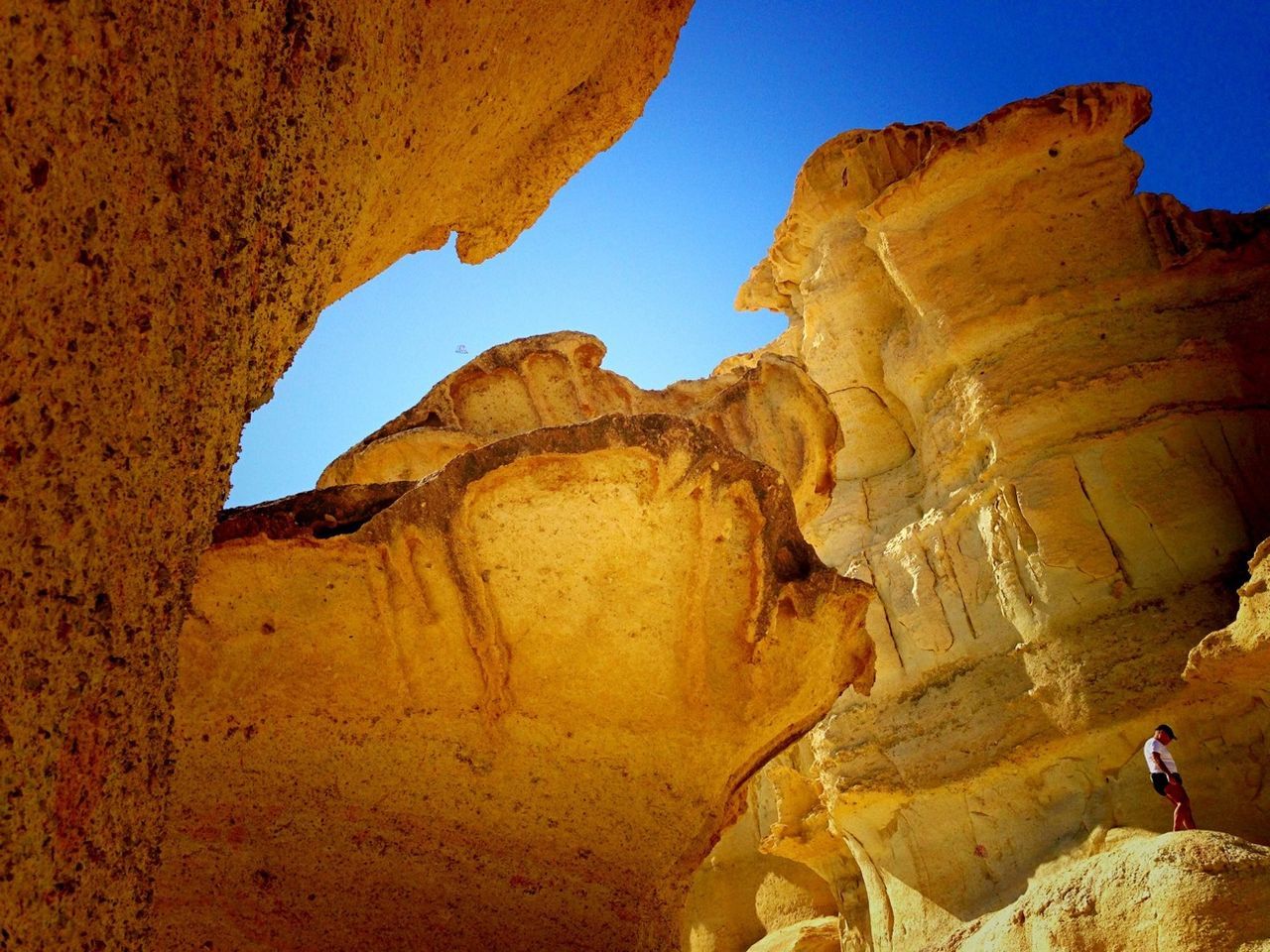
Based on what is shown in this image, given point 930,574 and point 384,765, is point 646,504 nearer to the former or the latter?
point 384,765

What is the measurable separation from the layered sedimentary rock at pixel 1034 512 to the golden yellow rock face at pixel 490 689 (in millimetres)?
5227

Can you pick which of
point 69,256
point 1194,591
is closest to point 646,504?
point 69,256

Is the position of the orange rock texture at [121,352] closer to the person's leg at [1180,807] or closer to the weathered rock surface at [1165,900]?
the weathered rock surface at [1165,900]

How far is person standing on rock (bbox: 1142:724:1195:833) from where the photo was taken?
707cm

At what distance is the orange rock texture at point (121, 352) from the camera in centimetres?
134

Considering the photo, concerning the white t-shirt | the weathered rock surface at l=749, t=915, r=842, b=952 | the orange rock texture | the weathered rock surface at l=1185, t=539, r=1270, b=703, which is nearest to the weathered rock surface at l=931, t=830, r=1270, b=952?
the white t-shirt

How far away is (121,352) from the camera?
1.57 m

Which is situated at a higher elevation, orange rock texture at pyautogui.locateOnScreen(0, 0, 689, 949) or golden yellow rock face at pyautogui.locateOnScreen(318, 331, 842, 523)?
golden yellow rock face at pyautogui.locateOnScreen(318, 331, 842, 523)

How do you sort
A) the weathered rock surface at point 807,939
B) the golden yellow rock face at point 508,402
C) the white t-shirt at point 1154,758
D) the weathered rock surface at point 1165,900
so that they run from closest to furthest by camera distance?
the weathered rock surface at point 1165,900
the golden yellow rock face at point 508,402
the white t-shirt at point 1154,758
the weathered rock surface at point 807,939

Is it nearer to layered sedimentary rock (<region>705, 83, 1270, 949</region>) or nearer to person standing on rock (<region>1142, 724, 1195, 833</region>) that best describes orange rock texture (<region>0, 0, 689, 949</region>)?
person standing on rock (<region>1142, 724, 1195, 833</region>)

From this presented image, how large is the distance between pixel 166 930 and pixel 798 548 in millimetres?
2465

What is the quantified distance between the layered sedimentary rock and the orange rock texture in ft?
23.7

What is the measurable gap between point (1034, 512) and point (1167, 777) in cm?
304

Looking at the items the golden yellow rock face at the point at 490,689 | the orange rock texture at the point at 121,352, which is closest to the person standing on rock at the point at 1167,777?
the golden yellow rock face at the point at 490,689
